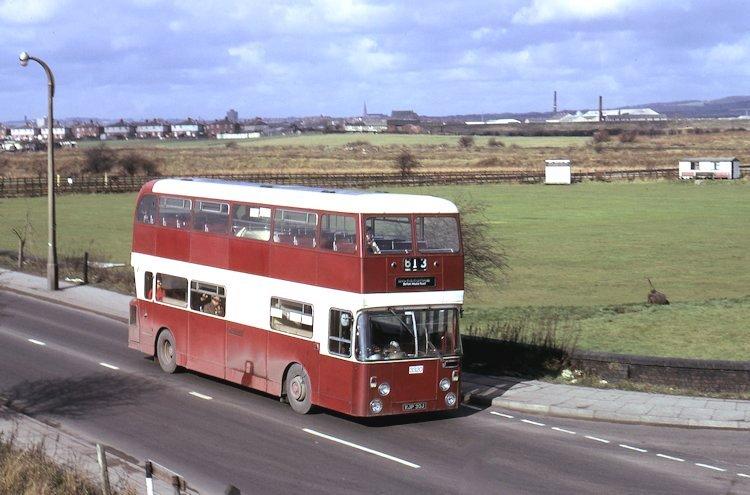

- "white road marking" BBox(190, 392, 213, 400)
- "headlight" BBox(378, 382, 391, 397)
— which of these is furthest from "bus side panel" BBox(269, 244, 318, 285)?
"white road marking" BBox(190, 392, 213, 400)

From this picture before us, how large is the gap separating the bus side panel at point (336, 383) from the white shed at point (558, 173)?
98878 mm

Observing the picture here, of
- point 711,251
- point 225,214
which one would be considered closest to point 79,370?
point 225,214

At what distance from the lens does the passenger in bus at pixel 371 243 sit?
18984mm

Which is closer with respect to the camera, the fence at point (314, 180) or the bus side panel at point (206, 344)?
the bus side panel at point (206, 344)

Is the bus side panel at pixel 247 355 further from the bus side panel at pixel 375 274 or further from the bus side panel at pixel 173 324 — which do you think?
the bus side panel at pixel 375 274

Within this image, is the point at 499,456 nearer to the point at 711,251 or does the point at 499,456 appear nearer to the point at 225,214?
the point at 225,214

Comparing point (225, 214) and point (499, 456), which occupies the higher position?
point (225, 214)

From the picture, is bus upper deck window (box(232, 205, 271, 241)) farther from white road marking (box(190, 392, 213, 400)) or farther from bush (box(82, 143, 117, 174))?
bush (box(82, 143, 117, 174))

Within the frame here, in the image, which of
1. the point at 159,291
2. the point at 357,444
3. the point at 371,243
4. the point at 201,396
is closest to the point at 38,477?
the point at 357,444

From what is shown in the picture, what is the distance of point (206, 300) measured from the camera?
921 inches

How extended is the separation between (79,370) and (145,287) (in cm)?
244

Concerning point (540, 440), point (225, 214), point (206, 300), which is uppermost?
point (225, 214)

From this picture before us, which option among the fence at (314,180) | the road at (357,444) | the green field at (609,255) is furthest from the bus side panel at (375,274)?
the fence at (314,180)

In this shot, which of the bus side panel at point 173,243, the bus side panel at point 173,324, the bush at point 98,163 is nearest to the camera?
the bus side panel at point 173,243
